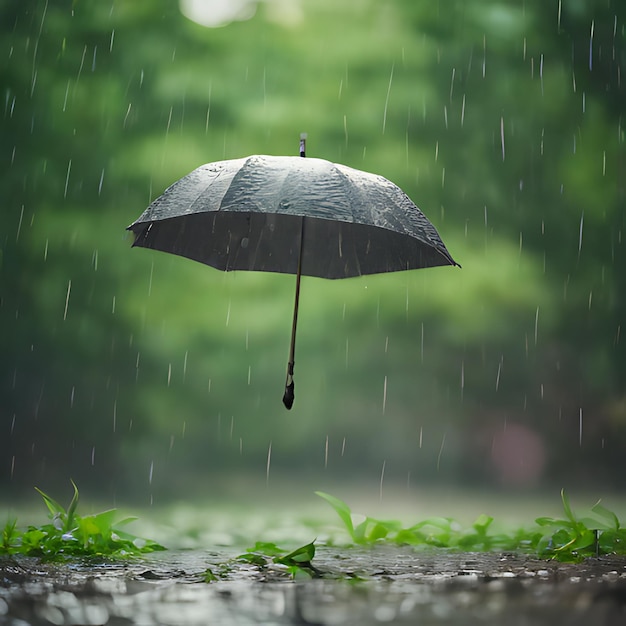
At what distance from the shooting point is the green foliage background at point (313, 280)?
6.37 meters

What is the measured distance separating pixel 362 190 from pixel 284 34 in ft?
11.9

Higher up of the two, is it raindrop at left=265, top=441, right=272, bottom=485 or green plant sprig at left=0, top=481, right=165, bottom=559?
raindrop at left=265, top=441, right=272, bottom=485

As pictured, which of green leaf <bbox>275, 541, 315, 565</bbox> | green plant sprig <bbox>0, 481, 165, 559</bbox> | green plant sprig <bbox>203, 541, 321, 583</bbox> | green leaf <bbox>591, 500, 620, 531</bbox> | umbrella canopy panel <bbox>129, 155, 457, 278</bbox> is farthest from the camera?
green leaf <bbox>591, 500, 620, 531</bbox>

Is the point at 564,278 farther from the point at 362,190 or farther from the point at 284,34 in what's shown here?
the point at 362,190

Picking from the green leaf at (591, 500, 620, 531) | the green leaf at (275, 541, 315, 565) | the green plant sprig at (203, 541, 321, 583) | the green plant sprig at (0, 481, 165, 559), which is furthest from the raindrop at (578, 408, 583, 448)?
the green plant sprig at (0, 481, 165, 559)

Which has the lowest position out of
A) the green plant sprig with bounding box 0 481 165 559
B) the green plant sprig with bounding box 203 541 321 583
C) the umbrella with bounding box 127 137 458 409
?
the green plant sprig with bounding box 0 481 165 559

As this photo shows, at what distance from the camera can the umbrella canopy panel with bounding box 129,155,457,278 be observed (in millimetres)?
3289

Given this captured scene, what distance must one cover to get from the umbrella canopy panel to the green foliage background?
6.29 ft

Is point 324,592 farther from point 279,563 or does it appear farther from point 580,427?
point 580,427

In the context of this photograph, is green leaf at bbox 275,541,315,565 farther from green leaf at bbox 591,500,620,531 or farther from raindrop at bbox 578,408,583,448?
raindrop at bbox 578,408,583,448

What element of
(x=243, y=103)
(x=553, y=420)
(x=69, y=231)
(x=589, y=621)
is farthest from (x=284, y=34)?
(x=589, y=621)

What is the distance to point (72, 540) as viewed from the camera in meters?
4.52

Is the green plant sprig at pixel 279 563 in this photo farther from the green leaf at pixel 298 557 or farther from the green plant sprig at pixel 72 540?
the green plant sprig at pixel 72 540

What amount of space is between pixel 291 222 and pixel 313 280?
1.95 metres
